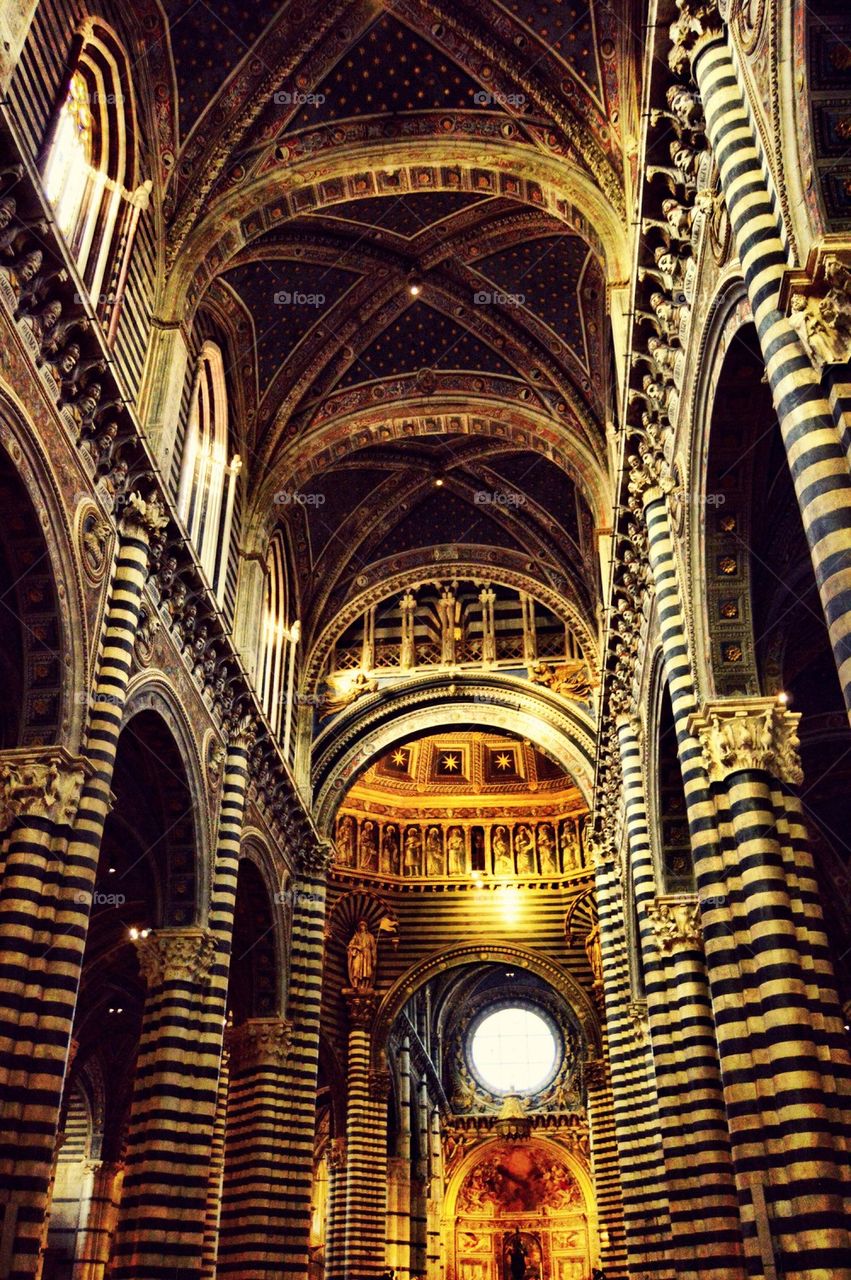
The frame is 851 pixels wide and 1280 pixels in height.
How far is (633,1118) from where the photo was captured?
20719mm

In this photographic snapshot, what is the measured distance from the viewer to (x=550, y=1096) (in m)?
39.0

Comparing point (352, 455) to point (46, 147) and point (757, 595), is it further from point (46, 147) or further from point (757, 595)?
point (757, 595)

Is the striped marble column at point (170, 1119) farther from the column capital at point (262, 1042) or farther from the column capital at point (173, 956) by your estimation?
the column capital at point (262, 1042)

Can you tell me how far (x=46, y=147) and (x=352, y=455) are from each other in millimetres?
13271

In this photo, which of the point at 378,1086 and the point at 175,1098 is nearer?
the point at 175,1098

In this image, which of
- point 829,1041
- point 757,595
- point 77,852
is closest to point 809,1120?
point 829,1041

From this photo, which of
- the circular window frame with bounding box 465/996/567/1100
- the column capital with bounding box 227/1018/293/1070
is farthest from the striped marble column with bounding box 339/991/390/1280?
the column capital with bounding box 227/1018/293/1070

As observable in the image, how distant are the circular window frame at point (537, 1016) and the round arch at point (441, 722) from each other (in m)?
16.9

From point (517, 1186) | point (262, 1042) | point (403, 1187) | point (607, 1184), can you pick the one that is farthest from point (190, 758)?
point (517, 1186)

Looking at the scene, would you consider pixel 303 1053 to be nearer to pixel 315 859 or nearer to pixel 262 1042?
pixel 262 1042

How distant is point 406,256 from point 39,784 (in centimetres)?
1372

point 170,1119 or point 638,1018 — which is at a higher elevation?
point 638,1018

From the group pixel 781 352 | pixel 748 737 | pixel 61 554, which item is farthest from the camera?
pixel 61 554

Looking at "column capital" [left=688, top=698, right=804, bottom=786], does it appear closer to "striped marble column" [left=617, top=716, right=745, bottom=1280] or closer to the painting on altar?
"striped marble column" [left=617, top=716, right=745, bottom=1280]
